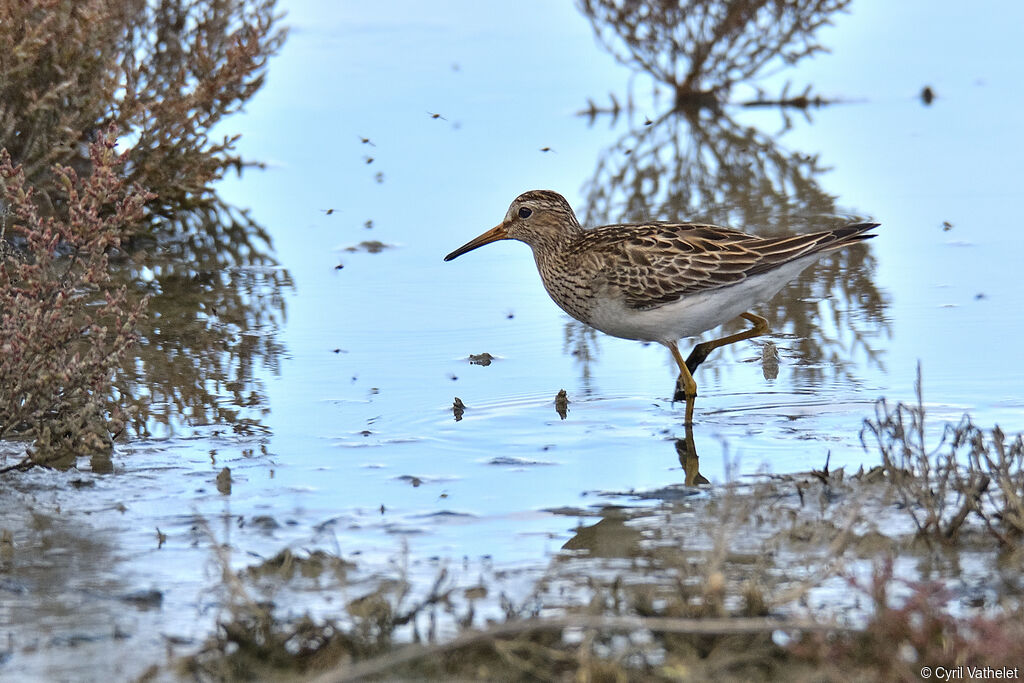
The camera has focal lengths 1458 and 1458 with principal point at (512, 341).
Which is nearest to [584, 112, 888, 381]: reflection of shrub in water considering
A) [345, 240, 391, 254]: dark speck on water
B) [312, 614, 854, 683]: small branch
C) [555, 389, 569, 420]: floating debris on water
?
[555, 389, 569, 420]: floating debris on water

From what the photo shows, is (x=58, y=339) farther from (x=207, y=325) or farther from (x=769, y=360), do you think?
(x=769, y=360)

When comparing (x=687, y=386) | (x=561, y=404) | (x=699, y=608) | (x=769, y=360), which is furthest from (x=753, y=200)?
(x=699, y=608)

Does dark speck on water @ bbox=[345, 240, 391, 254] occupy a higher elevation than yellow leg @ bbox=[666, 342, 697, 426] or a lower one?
higher

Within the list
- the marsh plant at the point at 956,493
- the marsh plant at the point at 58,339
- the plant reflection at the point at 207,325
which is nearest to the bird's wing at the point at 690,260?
the marsh plant at the point at 956,493

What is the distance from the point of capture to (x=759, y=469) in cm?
591

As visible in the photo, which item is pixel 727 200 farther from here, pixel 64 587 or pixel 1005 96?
pixel 64 587

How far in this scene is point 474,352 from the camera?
8.07 meters

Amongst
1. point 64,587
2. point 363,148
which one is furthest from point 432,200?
point 64,587

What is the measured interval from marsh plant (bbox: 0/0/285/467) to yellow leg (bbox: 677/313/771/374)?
2771 millimetres

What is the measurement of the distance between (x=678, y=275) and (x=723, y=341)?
72cm

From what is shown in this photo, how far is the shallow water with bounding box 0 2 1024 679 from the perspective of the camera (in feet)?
17.3

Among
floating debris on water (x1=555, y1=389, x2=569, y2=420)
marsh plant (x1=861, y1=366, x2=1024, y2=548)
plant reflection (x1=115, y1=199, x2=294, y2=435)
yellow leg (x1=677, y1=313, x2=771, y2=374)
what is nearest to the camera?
marsh plant (x1=861, y1=366, x2=1024, y2=548)

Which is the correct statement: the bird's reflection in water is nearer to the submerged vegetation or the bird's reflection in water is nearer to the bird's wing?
the submerged vegetation

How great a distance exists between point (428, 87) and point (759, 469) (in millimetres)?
9045
